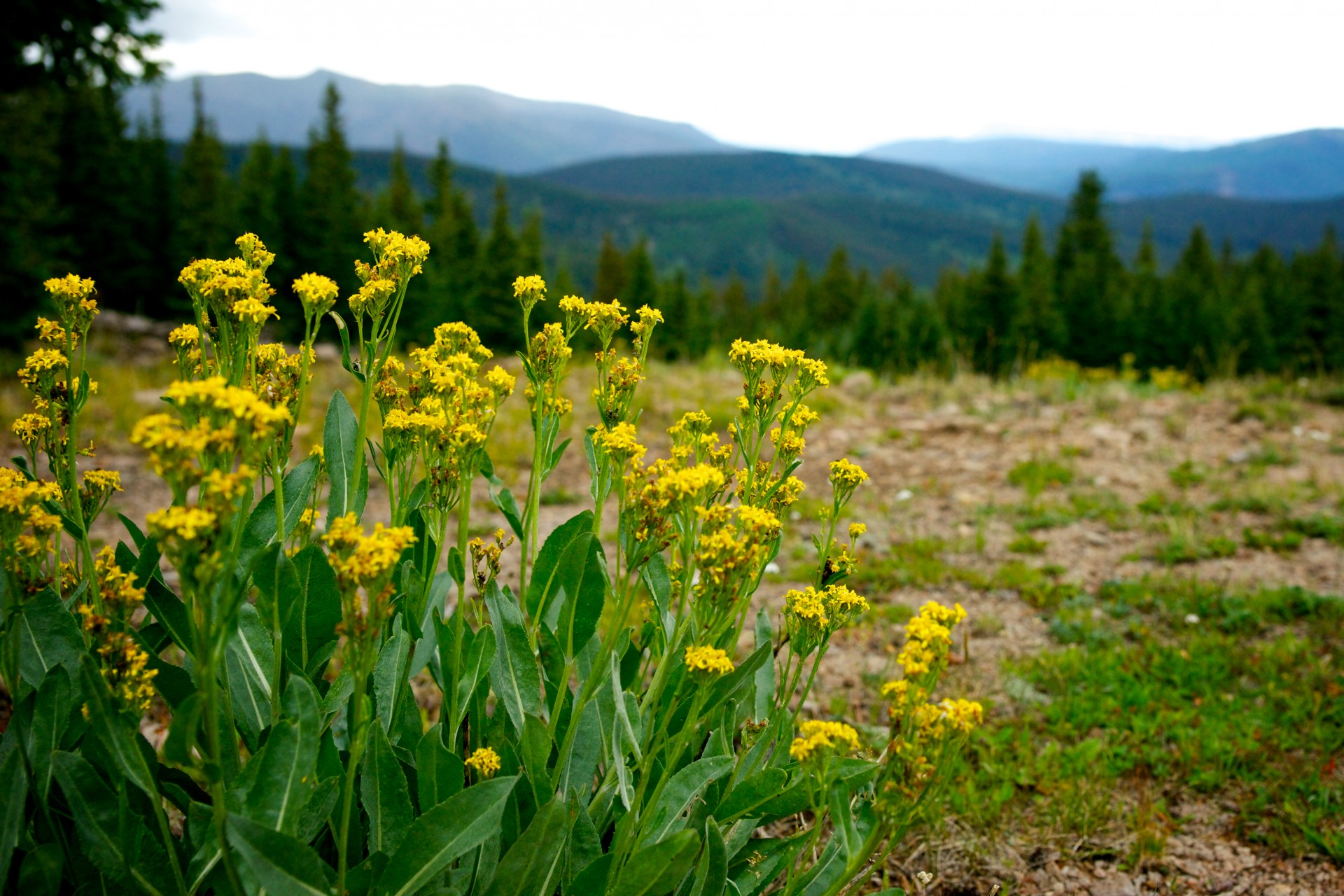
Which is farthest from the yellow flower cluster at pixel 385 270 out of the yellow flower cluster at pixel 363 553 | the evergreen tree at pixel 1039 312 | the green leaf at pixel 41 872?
the evergreen tree at pixel 1039 312

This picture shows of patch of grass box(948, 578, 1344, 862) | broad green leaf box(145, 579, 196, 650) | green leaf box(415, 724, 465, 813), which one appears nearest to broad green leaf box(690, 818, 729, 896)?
green leaf box(415, 724, 465, 813)

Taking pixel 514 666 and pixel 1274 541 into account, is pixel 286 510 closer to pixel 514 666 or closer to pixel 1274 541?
pixel 514 666

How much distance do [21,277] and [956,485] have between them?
1538 centimetres

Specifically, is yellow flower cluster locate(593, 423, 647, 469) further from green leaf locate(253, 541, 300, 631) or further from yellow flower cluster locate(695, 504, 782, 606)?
green leaf locate(253, 541, 300, 631)

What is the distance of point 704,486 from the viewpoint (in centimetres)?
154

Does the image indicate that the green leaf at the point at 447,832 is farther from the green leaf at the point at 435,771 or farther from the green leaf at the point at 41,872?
the green leaf at the point at 41,872

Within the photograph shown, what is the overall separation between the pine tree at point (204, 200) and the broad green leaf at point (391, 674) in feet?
104

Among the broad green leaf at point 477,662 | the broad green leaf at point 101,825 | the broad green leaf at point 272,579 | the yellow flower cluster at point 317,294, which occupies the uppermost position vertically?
the yellow flower cluster at point 317,294

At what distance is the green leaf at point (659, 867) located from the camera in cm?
139

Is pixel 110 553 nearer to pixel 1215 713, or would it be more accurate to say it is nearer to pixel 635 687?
pixel 635 687

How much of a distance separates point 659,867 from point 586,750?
549mm

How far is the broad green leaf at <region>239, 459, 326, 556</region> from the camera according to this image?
1.76m

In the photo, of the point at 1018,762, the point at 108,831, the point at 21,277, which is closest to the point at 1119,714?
the point at 1018,762

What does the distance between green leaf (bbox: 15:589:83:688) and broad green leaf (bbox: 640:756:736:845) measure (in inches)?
47.8
